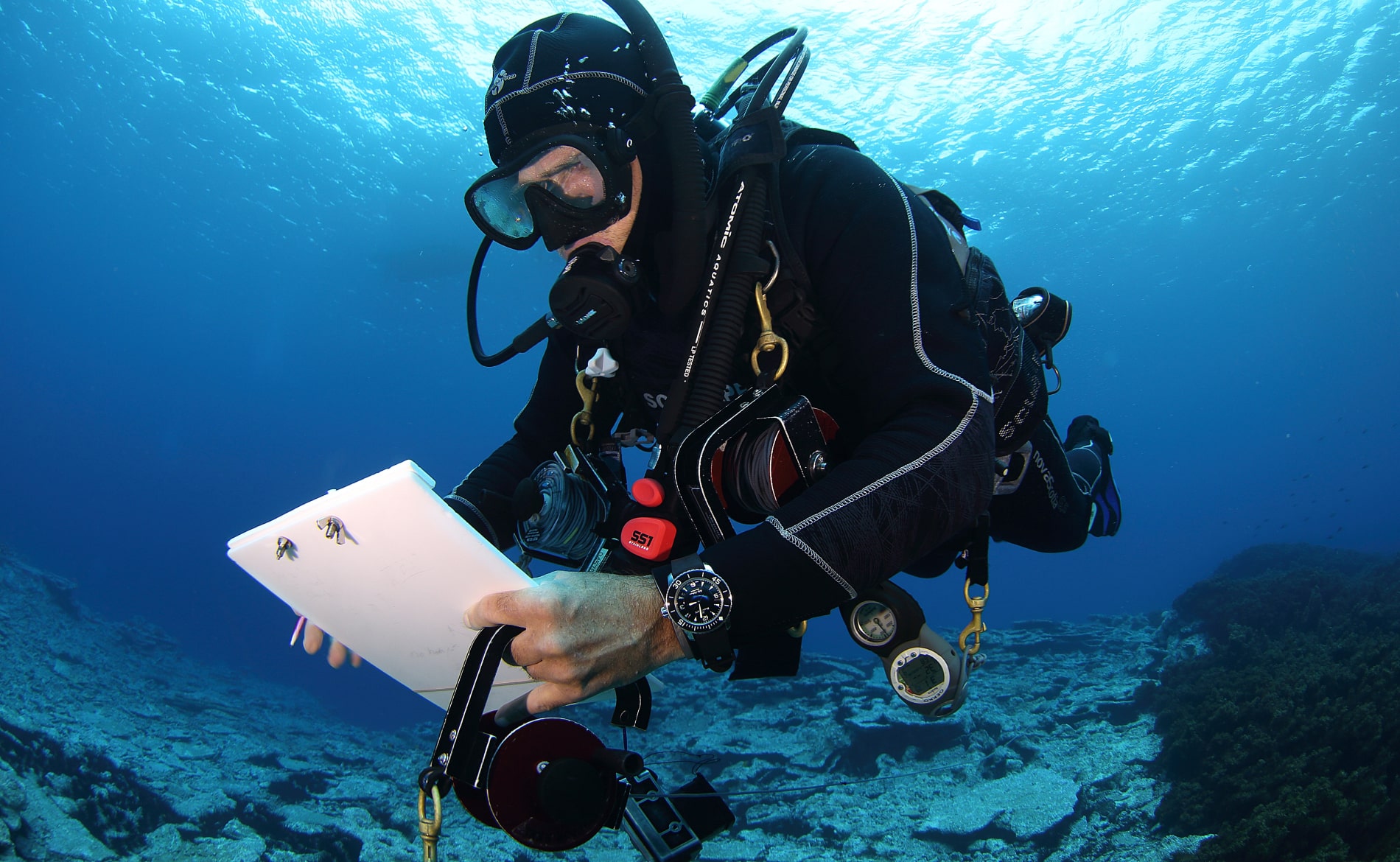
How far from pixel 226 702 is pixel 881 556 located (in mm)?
20080

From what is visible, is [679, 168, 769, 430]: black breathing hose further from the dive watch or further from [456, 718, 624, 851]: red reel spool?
[456, 718, 624, 851]: red reel spool

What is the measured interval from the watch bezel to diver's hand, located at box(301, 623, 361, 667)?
1.30 meters

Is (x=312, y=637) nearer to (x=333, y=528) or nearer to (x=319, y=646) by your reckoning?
(x=319, y=646)

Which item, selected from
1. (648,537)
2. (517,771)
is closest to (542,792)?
(517,771)

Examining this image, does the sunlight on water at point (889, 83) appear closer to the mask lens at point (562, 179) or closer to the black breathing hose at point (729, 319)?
the mask lens at point (562, 179)

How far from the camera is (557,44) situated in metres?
2.21

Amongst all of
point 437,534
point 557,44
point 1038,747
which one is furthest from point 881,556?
point 1038,747

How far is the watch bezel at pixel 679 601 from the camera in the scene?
135cm

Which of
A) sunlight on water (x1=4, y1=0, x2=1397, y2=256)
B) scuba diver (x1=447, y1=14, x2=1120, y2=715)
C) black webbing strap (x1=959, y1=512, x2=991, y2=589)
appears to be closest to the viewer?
scuba diver (x1=447, y1=14, x2=1120, y2=715)

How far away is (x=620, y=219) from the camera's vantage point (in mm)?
2215

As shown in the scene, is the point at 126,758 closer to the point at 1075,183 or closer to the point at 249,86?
the point at 249,86

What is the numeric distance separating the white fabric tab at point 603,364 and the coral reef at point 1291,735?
5053 millimetres

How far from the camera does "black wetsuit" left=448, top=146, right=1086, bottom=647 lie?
139 centimetres

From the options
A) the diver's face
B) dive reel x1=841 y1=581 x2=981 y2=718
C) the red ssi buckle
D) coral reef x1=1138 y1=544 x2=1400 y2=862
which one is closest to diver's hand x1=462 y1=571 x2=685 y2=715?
the red ssi buckle
